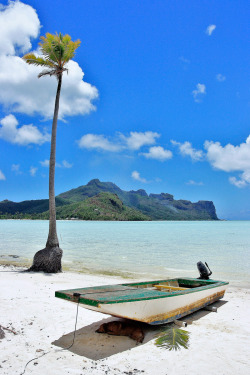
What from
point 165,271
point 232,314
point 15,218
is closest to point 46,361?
point 232,314

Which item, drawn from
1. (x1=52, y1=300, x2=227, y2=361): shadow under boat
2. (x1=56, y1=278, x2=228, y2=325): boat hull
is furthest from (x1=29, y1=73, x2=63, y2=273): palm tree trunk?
(x1=52, y1=300, x2=227, y2=361): shadow under boat

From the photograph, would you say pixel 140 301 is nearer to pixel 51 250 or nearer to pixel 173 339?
pixel 173 339

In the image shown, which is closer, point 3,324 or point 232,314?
point 3,324

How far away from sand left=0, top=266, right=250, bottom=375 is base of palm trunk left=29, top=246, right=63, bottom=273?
5.02 meters

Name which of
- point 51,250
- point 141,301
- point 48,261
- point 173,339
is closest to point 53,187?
point 51,250

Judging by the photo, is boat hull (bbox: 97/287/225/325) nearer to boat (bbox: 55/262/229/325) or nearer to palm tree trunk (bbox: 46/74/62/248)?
boat (bbox: 55/262/229/325)

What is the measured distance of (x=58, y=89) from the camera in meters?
14.6

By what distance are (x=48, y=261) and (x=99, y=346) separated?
8481mm

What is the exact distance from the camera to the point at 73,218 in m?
145

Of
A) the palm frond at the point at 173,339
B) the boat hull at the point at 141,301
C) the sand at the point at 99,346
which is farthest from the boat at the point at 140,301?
the sand at the point at 99,346

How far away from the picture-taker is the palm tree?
43.2ft

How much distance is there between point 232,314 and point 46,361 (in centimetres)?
524

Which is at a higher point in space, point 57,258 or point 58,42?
point 58,42

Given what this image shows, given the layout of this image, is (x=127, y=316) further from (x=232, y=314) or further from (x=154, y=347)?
(x=232, y=314)
